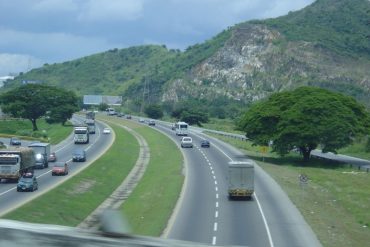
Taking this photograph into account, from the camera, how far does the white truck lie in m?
52.9

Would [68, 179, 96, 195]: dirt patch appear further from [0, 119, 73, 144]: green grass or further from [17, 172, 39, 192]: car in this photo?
[0, 119, 73, 144]: green grass

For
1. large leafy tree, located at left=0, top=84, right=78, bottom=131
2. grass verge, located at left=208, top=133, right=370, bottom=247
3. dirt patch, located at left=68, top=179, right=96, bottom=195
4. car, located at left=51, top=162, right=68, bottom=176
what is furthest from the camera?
large leafy tree, located at left=0, top=84, right=78, bottom=131

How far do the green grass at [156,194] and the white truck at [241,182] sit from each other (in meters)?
4.30

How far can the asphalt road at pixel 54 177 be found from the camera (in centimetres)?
5025

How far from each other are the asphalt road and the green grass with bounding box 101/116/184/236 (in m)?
7.12

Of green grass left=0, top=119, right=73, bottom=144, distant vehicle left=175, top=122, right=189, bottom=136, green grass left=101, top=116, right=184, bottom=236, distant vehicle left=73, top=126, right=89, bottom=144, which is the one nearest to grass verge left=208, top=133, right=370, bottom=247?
green grass left=101, top=116, right=184, bottom=236

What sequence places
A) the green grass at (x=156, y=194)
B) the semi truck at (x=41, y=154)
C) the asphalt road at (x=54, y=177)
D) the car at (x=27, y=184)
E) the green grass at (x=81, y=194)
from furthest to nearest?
the semi truck at (x=41, y=154) → the car at (x=27, y=184) → the asphalt road at (x=54, y=177) → the green grass at (x=81, y=194) → the green grass at (x=156, y=194)

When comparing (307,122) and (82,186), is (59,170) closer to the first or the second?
(82,186)

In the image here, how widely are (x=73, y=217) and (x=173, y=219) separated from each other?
8.97m

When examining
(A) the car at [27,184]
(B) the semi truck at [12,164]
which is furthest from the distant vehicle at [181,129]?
(A) the car at [27,184]

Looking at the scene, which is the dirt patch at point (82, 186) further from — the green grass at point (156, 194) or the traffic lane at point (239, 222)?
the traffic lane at point (239, 222)

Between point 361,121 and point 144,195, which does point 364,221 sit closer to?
point 144,195

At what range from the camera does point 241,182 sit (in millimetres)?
52969

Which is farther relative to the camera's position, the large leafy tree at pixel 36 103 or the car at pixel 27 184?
the large leafy tree at pixel 36 103
